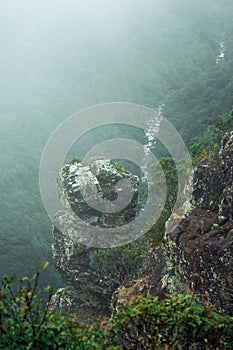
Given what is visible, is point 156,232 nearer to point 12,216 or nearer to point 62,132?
point 12,216

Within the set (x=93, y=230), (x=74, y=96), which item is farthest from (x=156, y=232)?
(x=74, y=96)

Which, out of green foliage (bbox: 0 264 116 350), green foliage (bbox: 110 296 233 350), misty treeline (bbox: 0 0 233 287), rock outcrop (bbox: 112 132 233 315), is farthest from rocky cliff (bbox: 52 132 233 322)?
misty treeline (bbox: 0 0 233 287)

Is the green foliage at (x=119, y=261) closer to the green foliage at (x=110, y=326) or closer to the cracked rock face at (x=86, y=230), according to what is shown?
the cracked rock face at (x=86, y=230)

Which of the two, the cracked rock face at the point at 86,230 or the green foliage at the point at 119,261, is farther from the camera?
the cracked rock face at the point at 86,230

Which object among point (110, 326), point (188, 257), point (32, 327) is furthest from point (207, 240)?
point (32, 327)

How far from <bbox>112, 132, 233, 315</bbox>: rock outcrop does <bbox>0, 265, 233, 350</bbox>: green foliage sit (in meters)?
3.38

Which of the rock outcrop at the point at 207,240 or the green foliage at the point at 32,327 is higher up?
the rock outcrop at the point at 207,240

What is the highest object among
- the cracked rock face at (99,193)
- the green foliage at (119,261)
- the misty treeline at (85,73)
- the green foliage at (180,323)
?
the misty treeline at (85,73)

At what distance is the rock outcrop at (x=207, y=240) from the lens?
11.4 meters

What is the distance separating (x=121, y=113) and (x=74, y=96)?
18.7 meters

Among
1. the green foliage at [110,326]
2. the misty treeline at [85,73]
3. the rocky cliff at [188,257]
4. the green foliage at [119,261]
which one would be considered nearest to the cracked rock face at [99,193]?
the rocky cliff at [188,257]

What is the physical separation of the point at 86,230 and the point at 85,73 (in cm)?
9724

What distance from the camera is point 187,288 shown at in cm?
1258

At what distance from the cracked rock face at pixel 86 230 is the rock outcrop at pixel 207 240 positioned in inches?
304
